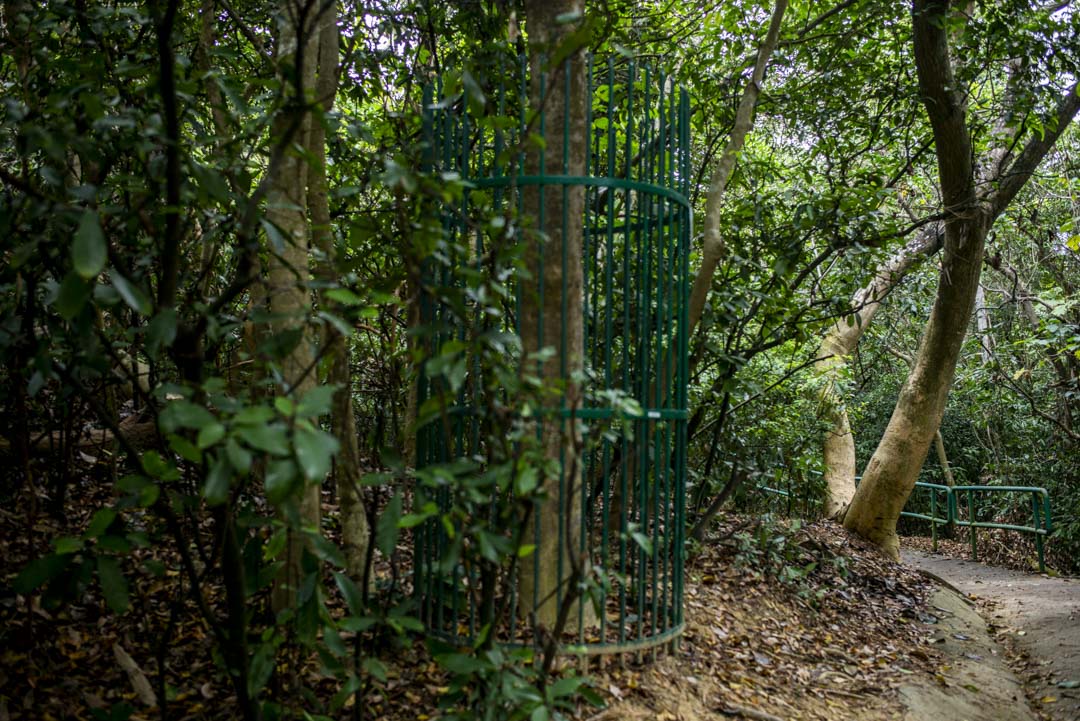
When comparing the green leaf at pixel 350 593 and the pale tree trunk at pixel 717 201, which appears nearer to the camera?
the green leaf at pixel 350 593

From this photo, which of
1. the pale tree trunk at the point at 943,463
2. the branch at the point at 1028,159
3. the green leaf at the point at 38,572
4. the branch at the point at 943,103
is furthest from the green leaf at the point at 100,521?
the pale tree trunk at the point at 943,463

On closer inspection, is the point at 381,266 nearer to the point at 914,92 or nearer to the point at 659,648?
the point at 659,648

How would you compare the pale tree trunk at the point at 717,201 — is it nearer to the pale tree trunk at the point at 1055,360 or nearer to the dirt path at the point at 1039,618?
the dirt path at the point at 1039,618

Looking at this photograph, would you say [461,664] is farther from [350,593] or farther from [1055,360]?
[1055,360]

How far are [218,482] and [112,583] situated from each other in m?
0.65

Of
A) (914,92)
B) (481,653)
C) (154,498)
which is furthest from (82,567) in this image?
(914,92)

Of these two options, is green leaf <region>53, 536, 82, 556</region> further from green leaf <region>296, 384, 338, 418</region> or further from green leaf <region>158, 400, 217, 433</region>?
green leaf <region>296, 384, 338, 418</region>

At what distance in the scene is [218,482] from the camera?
177 cm

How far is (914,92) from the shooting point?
20.5ft

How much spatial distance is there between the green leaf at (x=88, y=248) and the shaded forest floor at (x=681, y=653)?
51.7 inches

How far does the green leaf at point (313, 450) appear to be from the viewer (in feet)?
5.13

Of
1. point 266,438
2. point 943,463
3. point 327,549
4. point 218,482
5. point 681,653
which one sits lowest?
point 681,653

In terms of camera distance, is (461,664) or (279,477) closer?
(279,477)

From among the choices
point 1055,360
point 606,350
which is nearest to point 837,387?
point 1055,360
